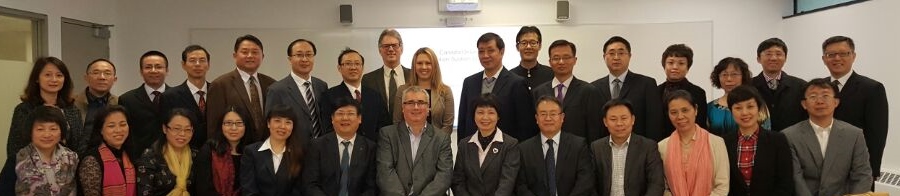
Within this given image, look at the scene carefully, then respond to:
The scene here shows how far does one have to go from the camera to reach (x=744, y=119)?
3436mm

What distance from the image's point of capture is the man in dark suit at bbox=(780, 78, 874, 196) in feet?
11.4

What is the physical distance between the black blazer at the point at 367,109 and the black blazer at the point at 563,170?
87 cm

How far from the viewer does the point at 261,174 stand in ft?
11.5

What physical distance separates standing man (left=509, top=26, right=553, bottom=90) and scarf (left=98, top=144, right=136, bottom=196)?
224 centimetres

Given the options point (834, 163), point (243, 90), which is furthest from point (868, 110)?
point (243, 90)

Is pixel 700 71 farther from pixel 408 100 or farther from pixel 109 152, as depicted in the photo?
pixel 109 152

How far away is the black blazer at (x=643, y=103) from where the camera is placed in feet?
12.4

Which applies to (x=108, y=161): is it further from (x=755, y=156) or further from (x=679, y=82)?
Answer: (x=755, y=156)

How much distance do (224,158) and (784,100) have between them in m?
3.12

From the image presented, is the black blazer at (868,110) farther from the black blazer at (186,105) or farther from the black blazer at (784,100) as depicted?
the black blazer at (186,105)

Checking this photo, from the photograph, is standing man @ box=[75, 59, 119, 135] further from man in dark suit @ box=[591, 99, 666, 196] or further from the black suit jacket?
man in dark suit @ box=[591, 99, 666, 196]

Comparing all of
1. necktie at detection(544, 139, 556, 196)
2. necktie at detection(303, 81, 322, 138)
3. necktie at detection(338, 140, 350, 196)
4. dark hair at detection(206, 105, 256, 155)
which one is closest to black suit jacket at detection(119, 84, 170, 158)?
dark hair at detection(206, 105, 256, 155)

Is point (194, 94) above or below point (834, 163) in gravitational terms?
above

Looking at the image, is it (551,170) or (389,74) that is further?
(389,74)
